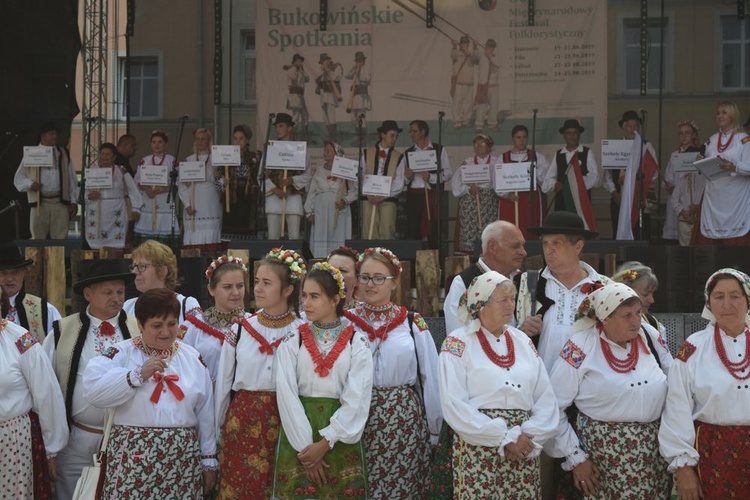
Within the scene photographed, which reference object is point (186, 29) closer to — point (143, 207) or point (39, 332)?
point (143, 207)

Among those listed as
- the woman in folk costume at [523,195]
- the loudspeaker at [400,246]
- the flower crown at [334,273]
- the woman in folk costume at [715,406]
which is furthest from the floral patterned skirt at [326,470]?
the woman in folk costume at [523,195]

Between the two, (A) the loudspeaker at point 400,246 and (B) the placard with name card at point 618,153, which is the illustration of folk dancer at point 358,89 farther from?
(A) the loudspeaker at point 400,246

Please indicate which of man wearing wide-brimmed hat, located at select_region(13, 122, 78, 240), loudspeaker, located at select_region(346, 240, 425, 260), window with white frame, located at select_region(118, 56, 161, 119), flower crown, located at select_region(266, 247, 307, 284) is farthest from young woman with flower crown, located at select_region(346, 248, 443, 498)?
window with white frame, located at select_region(118, 56, 161, 119)

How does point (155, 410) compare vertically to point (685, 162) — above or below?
below

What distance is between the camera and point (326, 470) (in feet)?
15.5

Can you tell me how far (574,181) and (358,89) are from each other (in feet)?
10.8

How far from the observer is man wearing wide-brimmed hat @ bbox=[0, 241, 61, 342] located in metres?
5.68

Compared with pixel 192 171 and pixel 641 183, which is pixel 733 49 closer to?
pixel 641 183

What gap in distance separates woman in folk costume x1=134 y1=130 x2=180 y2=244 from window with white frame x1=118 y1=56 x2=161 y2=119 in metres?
5.84

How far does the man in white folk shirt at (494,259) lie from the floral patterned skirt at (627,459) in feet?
3.27

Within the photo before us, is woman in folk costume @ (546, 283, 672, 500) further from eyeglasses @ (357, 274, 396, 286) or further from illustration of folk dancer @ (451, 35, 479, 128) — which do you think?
illustration of folk dancer @ (451, 35, 479, 128)

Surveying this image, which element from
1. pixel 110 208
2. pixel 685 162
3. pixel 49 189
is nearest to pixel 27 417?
pixel 110 208

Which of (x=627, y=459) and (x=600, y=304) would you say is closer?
(x=627, y=459)

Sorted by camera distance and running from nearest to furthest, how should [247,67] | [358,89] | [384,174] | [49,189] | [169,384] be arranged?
[169,384] → [384,174] → [49,189] → [358,89] → [247,67]
